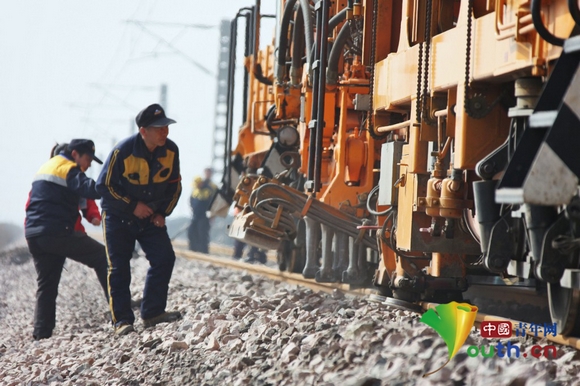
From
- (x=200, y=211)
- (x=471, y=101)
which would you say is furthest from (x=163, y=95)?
(x=471, y=101)

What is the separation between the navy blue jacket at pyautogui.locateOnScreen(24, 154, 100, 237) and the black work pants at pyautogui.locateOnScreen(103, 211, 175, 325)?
36.5 inches

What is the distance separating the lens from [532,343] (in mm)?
4543

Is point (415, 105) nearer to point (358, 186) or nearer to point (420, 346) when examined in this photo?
point (420, 346)

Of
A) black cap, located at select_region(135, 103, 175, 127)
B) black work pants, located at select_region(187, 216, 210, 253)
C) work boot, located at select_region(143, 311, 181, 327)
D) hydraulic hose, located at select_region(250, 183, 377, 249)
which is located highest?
black cap, located at select_region(135, 103, 175, 127)

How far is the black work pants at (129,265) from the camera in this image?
7.12 m

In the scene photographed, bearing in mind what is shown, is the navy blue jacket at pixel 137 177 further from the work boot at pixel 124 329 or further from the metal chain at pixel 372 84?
the metal chain at pixel 372 84

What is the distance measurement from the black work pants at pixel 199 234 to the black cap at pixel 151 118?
42.7ft

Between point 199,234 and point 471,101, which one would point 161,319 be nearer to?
point 471,101

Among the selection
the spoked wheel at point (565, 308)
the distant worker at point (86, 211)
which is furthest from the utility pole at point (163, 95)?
the spoked wheel at point (565, 308)

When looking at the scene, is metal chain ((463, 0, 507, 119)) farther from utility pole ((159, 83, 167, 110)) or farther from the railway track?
utility pole ((159, 83, 167, 110))

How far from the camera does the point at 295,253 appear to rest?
35.4ft

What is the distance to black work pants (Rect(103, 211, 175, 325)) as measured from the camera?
7.12 meters

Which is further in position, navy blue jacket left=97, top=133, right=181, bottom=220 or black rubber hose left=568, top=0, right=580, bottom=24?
navy blue jacket left=97, top=133, right=181, bottom=220

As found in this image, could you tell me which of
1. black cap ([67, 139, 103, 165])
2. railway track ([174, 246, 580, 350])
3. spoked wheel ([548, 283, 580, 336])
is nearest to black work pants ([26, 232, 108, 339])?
black cap ([67, 139, 103, 165])
